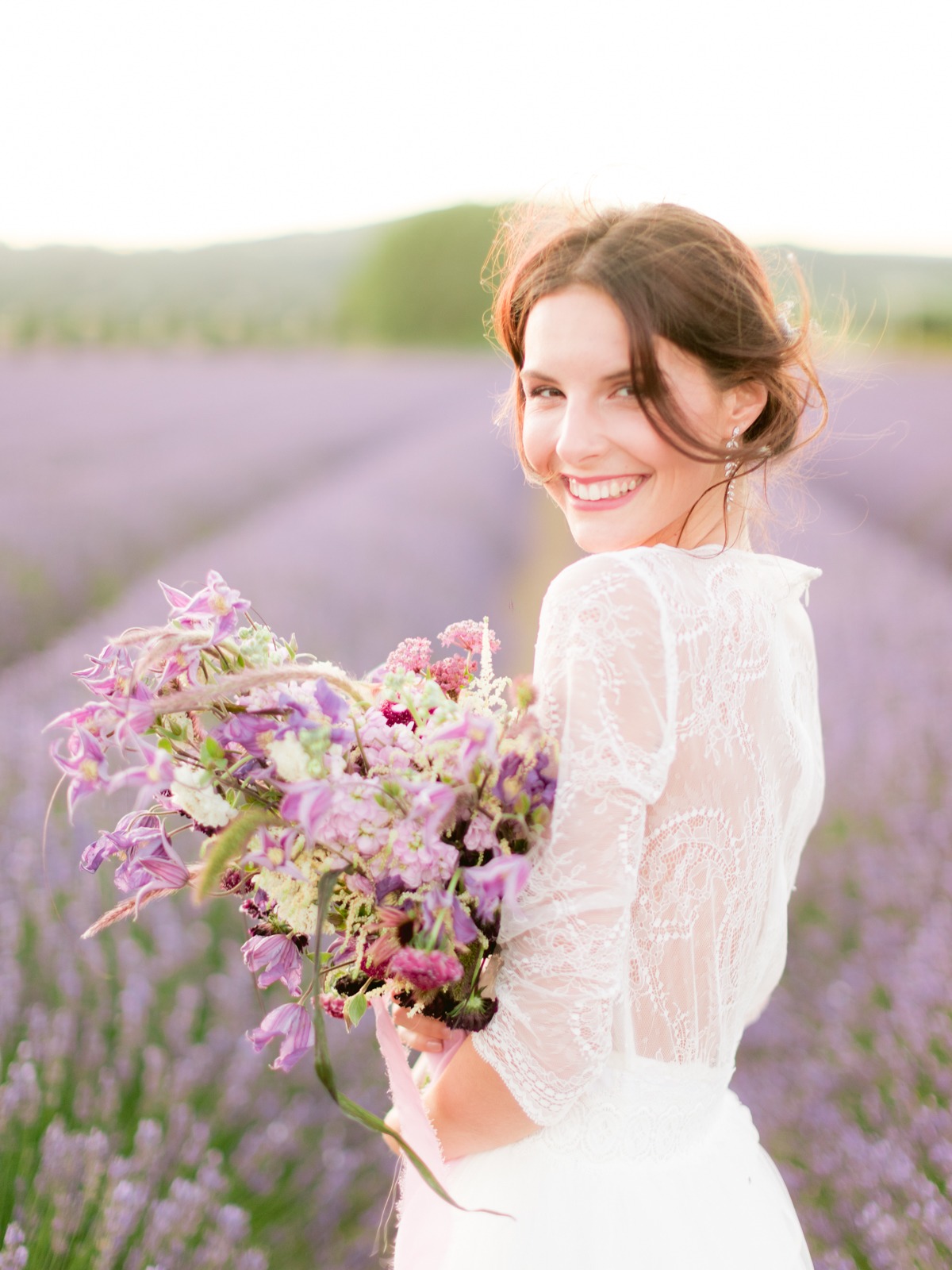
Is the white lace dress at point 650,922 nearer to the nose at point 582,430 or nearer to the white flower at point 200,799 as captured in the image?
the nose at point 582,430

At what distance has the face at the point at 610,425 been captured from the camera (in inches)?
46.6

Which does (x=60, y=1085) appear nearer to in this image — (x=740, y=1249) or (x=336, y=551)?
(x=740, y=1249)

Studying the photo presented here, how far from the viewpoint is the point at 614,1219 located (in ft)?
3.92

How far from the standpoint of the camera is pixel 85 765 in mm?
965

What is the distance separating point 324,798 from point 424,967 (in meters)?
0.19

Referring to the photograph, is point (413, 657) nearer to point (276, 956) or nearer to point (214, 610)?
point (214, 610)

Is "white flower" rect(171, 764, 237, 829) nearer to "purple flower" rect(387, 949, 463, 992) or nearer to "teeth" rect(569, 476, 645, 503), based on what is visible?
"purple flower" rect(387, 949, 463, 992)

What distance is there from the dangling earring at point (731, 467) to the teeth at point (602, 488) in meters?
0.12

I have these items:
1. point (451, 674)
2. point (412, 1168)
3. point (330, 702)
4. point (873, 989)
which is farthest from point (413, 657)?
point (873, 989)

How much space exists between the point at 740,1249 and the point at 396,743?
0.81m

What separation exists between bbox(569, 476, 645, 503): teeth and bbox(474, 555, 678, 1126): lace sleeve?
207 mm

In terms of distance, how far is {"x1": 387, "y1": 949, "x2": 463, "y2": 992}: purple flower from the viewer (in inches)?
37.4

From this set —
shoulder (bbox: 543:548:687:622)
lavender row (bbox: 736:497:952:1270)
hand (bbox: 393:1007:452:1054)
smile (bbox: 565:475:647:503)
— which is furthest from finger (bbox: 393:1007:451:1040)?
lavender row (bbox: 736:497:952:1270)

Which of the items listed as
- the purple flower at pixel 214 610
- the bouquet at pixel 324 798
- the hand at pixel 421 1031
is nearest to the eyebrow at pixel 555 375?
the bouquet at pixel 324 798
